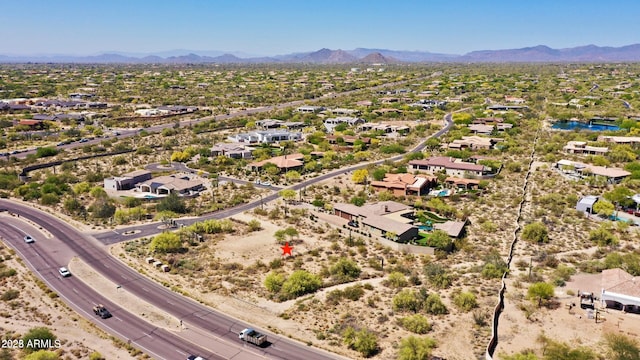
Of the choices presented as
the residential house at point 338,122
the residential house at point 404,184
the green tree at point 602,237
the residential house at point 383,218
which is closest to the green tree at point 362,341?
the residential house at point 383,218

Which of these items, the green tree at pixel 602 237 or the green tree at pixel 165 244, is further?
the green tree at pixel 165 244

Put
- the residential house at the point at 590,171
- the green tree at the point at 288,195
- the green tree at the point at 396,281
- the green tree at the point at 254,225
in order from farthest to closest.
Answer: the residential house at the point at 590,171 < the green tree at the point at 288,195 < the green tree at the point at 254,225 < the green tree at the point at 396,281

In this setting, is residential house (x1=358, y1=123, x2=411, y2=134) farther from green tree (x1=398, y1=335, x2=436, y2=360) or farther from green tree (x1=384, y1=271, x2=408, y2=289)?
green tree (x1=398, y1=335, x2=436, y2=360)

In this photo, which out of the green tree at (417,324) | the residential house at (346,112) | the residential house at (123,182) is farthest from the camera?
the residential house at (346,112)

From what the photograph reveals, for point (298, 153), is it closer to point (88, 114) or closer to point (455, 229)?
point (455, 229)

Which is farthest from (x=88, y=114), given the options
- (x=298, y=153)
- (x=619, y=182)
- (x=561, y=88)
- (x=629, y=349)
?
(x=561, y=88)

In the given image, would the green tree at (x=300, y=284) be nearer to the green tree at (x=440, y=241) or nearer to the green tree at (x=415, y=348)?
the green tree at (x=415, y=348)

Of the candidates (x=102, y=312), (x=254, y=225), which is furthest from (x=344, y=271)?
(x=102, y=312)
